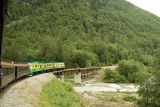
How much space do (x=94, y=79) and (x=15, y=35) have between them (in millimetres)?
62823

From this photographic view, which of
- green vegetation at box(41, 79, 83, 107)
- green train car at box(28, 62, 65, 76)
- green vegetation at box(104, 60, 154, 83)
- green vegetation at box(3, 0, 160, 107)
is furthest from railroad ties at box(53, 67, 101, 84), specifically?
green vegetation at box(41, 79, 83, 107)

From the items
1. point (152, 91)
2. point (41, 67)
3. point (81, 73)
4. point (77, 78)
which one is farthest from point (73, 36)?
point (152, 91)

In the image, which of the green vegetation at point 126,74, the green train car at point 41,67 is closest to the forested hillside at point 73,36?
the green vegetation at point 126,74

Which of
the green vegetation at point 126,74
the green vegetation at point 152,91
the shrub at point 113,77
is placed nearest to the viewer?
the green vegetation at point 152,91

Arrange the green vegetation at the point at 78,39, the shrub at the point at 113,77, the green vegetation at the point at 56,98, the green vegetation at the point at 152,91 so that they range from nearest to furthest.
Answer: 1. the green vegetation at the point at 56,98
2. the green vegetation at the point at 152,91
3. the shrub at the point at 113,77
4. the green vegetation at the point at 78,39

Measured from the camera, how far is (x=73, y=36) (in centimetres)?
16238

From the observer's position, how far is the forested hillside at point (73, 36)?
116 metres

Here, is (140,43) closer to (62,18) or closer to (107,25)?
(107,25)

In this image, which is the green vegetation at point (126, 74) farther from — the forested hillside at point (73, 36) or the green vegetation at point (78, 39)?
the forested hillside at point (73, 36)

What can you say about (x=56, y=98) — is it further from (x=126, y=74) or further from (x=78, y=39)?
(x=78, y=39)

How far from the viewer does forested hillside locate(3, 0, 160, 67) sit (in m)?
116

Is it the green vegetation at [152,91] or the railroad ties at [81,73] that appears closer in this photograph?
the green vegetation at [152,91]

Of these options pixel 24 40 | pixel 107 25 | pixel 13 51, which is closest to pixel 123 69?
pixel 13 51

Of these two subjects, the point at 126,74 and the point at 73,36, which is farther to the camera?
the point at 73,36
